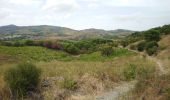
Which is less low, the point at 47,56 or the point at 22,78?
the point at 22,78

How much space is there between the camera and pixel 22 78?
11.1 metres

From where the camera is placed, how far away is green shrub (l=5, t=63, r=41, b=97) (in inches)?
428

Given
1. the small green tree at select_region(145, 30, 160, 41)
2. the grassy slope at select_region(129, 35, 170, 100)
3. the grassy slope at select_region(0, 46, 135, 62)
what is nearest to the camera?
the grassy slope at select_region(129, 35, 170, 100)

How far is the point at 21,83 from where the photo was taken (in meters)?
11.0

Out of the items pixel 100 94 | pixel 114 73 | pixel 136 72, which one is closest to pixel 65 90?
pixel 100 94

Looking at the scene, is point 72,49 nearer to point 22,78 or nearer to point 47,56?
point 47,56

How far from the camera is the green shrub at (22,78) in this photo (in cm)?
1086

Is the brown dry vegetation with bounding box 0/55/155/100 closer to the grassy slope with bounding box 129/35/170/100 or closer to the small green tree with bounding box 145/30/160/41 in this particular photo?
the grassy slope with bounding box 129/35/170/100

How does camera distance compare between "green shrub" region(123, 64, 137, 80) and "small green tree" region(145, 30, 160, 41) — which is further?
"small green tree" region(145, 30, 160, 41)

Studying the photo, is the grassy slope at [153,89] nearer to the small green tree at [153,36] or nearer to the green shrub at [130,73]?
the green shrub at [130,73]

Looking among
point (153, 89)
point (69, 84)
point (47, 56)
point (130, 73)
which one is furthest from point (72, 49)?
point (153, 89)

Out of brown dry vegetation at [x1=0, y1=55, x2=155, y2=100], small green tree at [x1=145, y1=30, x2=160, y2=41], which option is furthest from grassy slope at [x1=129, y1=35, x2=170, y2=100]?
small green tree at [x1=145, y1=30, x2=160, y2=41]

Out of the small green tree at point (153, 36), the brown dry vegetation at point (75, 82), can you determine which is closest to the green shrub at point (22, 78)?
the brown dry vegetation at point (75, 82)

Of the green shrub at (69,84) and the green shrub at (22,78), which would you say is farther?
the green shrub at (69,84)
